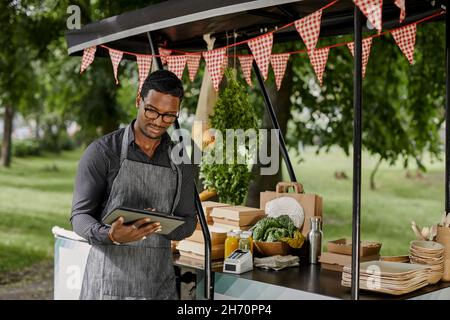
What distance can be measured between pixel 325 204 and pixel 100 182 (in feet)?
46.0

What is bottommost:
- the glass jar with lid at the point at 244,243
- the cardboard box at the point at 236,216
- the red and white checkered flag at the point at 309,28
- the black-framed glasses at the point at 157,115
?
the glass jar with lid at the point at 244,243

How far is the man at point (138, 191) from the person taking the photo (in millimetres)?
2814

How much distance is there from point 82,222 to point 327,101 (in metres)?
7.18

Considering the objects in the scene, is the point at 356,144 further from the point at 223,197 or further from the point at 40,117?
the point at 40,117

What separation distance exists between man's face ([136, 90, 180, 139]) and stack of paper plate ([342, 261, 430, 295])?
1220 millimetres

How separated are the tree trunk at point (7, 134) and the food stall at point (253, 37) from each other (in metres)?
15.1

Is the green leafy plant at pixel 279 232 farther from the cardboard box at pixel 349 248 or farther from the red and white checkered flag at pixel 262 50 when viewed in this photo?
the red and white checkered flag at pixel 262 50

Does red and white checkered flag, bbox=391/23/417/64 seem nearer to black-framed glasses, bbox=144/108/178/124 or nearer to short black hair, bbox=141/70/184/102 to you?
short black hair, bbox=141/70/184/102

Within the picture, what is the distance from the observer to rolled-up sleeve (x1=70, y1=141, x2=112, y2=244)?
8.97ft

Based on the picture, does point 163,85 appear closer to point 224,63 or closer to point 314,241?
point 314,241

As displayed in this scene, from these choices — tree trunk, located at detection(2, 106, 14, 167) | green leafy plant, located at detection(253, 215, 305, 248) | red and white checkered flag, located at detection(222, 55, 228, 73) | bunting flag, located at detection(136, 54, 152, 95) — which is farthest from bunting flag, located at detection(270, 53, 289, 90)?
tree trunk, located at detection(2, 106, 14, 167)

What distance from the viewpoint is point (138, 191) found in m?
2.93

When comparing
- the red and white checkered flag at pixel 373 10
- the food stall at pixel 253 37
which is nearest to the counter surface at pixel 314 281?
the food stall at pixel 253 37

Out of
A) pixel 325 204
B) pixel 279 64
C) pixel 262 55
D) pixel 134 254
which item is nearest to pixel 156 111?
pixel 134 254
